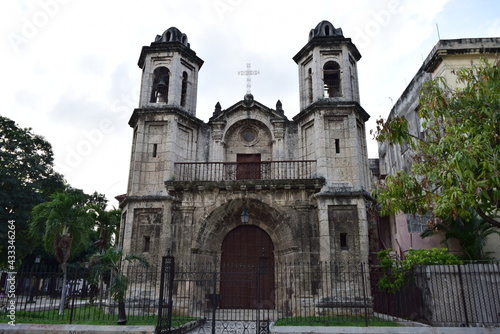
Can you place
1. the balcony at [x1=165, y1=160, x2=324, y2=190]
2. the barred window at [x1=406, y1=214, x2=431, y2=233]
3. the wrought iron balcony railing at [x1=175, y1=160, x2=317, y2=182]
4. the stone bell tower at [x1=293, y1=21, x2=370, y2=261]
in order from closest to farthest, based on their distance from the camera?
the stone bell tower at [x1=293, y1=21, x2=370, y2=261] < the balcony at [x1=165, y1=160, x2=324, y2=190] < the wrought iron balcony railing at [x1=175, y1=160, x2=317, y2=182] < the barred window at [x1=406, y1=214, x2=431, y2=233]

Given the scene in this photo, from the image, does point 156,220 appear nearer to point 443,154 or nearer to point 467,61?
point 443,154

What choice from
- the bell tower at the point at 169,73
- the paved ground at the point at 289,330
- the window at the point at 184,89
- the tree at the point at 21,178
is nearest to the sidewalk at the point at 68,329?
the paved ground at the point at 289,330

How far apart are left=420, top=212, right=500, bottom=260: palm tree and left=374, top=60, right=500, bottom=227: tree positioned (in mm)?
4618

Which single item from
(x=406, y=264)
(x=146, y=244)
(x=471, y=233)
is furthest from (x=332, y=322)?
(x=146, y=244)

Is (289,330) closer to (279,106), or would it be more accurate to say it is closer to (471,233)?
(471,233)

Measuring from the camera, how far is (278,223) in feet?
45.4

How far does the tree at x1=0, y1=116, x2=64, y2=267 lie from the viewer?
862 inches

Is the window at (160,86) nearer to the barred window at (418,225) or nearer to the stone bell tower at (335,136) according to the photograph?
the stone bell tower at (335,136)

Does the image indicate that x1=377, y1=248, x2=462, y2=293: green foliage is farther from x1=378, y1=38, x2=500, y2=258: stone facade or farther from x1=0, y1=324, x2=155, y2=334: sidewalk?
x1=0, y1=324, x2=155, y2=334: sidewalk

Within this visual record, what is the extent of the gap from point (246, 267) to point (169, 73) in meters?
8.66

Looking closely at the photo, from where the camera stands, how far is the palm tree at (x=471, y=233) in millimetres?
11898

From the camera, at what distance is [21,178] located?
2386cm

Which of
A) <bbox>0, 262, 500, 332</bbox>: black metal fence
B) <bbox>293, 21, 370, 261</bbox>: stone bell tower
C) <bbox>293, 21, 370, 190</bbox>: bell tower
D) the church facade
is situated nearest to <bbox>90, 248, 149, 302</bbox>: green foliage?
<bbox>0, 262, 500, 332</bbox>: black metal fence

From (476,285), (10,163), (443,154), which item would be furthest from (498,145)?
(10,163)
